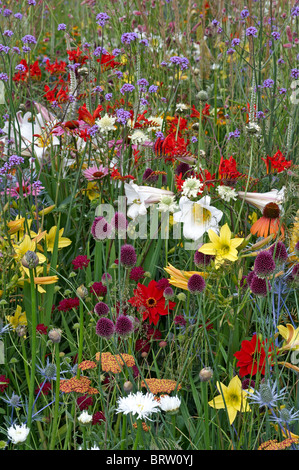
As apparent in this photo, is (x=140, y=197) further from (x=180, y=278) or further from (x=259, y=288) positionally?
(x=259, y=288)

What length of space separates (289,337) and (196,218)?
45 cm

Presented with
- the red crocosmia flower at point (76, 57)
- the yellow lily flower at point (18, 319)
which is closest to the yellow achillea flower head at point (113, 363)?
the yellow lily flower at point (18, 319)

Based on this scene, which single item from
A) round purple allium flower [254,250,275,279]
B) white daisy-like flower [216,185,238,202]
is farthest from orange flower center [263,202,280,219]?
round purple allium flower [254,250,275,279]

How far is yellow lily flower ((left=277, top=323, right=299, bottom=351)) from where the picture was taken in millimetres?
1311

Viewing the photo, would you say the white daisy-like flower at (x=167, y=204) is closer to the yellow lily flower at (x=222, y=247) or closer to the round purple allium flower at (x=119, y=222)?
the round purple allium flower at (x=119, y=222)

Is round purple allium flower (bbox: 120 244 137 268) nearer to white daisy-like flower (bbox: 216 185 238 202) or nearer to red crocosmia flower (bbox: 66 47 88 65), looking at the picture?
white daisy-like flower (bbox: 216 185 238 202)

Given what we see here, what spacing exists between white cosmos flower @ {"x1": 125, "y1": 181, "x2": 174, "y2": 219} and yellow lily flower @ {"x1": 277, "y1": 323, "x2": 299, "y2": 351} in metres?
0.57

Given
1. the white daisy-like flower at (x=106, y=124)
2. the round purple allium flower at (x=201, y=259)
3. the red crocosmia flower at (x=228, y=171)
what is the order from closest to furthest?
the round purple allium flower at (x=201, y=259)
the red crocosmia flower at (x=228, y=171)
the white daisy-like flower at (x=106, y=124)

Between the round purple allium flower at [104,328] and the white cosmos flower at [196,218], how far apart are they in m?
0.48

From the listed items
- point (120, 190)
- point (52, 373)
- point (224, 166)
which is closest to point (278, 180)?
point (224, 166)

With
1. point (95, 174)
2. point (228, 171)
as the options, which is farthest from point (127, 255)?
point (95, 174)

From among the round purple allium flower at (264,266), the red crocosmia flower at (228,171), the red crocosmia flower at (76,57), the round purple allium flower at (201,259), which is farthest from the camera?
the red crocosmia flower at (76,57)

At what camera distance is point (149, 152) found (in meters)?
2.03

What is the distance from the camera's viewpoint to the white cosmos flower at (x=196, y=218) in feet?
5.24
